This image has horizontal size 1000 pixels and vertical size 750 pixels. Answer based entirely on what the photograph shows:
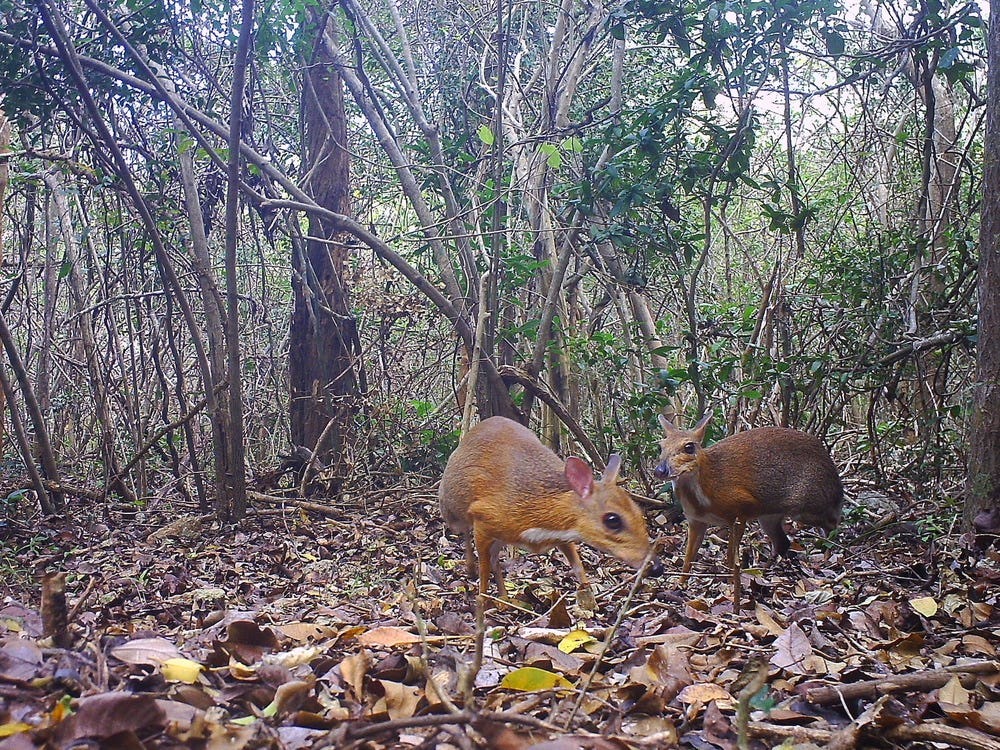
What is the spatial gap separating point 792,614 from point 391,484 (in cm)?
519

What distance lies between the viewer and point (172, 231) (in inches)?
329

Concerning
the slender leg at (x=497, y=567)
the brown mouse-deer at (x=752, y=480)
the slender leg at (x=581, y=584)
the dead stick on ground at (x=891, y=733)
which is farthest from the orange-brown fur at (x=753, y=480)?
the dead stick on ground at (x=891, y=733)

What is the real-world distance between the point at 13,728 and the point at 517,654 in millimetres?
1689

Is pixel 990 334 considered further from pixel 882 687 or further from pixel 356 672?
pixel 356 672

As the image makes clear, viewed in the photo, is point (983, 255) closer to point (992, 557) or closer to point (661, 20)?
point (992, 557)

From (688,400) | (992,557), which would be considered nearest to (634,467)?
(688,400)

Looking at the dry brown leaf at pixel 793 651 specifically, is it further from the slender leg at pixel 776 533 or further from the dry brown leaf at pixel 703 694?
the slender leg at pixel 776 533

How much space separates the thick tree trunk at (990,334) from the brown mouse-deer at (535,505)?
1650 mm

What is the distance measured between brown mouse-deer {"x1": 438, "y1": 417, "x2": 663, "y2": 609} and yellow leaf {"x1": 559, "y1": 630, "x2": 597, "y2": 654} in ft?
2.02

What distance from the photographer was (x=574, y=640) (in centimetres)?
348

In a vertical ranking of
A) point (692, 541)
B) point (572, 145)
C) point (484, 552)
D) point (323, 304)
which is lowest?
point (692, 541)

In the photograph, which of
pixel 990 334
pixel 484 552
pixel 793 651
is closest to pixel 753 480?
pixel 990 334

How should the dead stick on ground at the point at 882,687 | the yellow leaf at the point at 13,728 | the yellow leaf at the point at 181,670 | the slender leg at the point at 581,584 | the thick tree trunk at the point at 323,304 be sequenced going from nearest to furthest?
the yellow leaf at the point at 13,728 < the yellow leaf at the point at 181,670 < the dead stick on ground at the point at 882,687 < the slender leg at the point at 581,584 < the thick tree trunk at the point at 323,304

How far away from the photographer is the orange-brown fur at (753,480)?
18.8 feet
